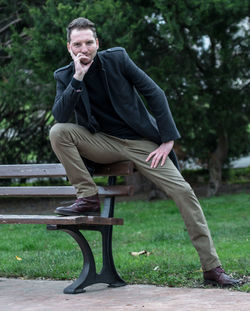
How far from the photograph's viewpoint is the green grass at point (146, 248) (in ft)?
16.0

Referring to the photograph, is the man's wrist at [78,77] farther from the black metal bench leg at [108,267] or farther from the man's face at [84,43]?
the black metal bench leg at [108,267]

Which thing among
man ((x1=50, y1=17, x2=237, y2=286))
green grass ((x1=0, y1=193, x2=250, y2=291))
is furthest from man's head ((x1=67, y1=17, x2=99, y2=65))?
green grass ((x1=0, y1=193, x2=250, y2=291))

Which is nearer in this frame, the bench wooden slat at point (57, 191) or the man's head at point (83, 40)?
the man's head at point (83, 40)

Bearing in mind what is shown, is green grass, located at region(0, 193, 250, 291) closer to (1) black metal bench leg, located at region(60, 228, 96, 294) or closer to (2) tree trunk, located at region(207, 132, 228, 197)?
(1) black metal bench leg, located at region(60, 228, 96, 294)

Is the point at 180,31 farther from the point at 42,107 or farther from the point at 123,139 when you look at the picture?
the point at 123,139

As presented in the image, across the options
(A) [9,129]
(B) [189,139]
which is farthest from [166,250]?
(A) [9,129]

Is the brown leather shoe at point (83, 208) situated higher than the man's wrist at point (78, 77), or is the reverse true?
the man's wrist at point (78, 77)

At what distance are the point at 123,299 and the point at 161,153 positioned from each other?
1.05m

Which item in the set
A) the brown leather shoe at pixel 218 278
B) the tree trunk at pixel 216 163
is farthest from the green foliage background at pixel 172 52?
the brown leather shoe at pixel 218 278

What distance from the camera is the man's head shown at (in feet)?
14.0

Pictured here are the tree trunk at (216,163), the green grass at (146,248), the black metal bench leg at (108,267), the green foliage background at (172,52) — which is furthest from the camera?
the tree trunk at (216,163)

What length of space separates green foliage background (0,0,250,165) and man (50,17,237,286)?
4.89 m

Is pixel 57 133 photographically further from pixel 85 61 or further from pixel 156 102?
pixel 156 102

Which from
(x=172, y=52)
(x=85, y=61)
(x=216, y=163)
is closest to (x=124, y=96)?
(x=85, y=61)
